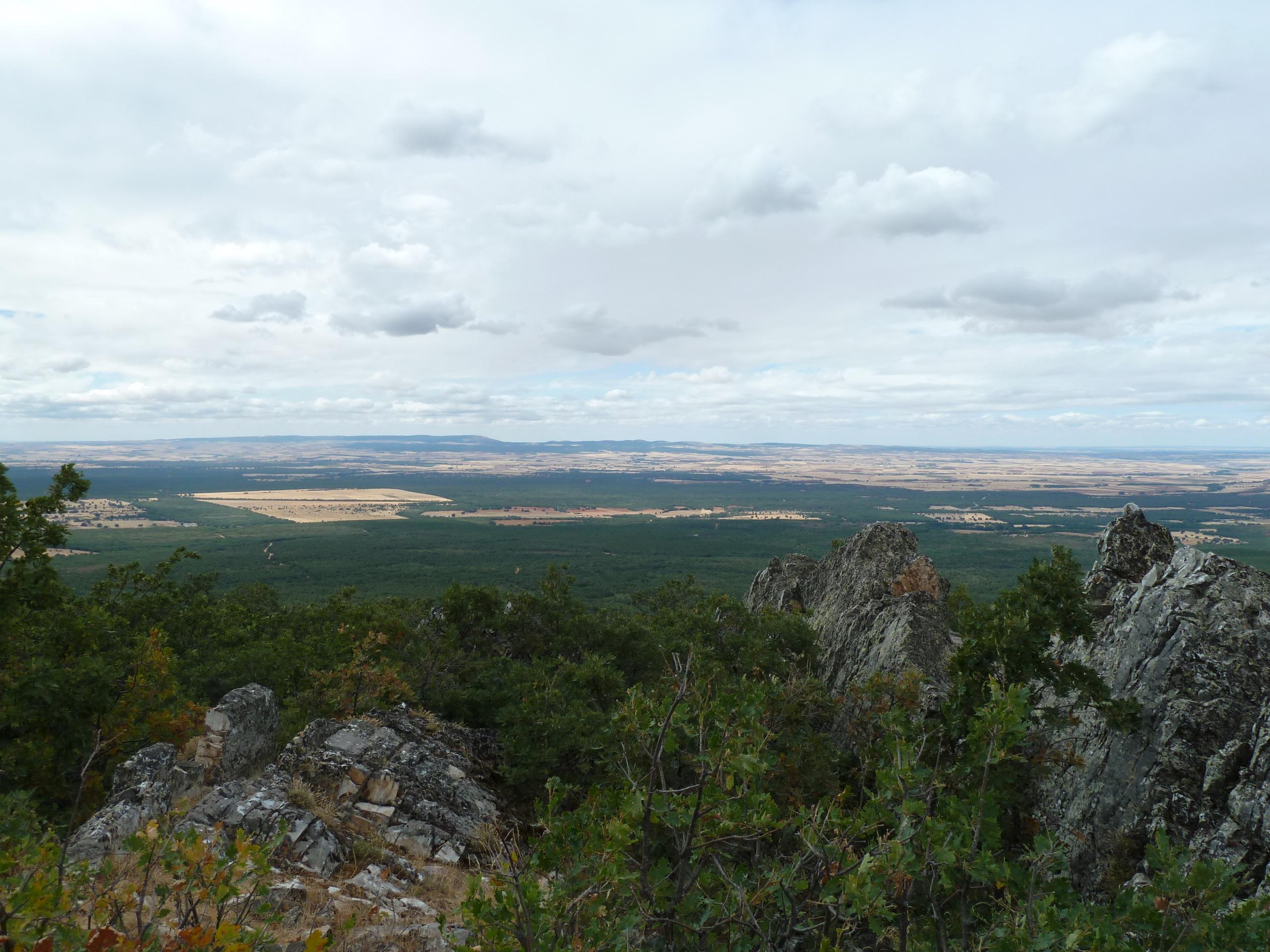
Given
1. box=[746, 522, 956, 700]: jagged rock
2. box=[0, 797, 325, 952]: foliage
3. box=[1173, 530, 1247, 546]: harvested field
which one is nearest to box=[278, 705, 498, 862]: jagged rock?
box=[0, 797, 325, 952]: foliage

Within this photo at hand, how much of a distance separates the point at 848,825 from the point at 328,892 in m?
10.4

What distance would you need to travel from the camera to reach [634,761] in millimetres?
16078

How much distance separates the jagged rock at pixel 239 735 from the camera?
62.3ft

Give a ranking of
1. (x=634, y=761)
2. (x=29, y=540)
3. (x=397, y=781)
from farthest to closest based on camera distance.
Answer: (x=29, y=540)
(x=397, y=781)
(x=634, y=761)

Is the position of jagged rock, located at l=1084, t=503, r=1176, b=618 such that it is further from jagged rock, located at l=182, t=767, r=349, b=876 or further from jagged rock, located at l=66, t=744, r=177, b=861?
jagged rock, located at l=66, t=744, r=177, b=861

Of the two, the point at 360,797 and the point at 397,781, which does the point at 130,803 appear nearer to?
the point at 360,797

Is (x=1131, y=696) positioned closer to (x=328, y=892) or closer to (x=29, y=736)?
(x=328, y=892)

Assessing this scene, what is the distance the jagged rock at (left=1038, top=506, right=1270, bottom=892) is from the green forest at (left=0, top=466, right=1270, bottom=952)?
92 cm

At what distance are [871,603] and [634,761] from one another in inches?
1077

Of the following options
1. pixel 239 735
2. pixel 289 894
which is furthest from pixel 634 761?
pixel 239 735

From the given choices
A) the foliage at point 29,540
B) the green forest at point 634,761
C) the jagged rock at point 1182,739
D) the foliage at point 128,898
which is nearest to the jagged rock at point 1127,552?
the jagged rock at point 1182,739

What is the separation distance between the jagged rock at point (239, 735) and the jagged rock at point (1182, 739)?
22.3m

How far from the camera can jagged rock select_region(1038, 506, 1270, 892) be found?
13.8 m

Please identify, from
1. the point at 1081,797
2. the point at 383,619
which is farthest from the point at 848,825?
the point at 383,619
